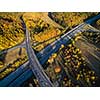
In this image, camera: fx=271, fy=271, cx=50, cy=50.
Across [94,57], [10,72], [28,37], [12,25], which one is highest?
[12,25]

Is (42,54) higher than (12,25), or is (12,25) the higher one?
(12,25)

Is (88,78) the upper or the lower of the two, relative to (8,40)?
lower

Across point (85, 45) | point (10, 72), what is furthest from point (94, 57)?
point (10, 72)

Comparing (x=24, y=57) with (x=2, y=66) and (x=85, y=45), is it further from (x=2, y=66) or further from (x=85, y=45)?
(x=85, y=45)

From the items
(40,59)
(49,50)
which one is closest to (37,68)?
(40,59)

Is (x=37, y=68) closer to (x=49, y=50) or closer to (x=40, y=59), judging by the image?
(x=40, y=59)

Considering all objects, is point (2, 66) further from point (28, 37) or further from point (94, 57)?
point (94, 57)
